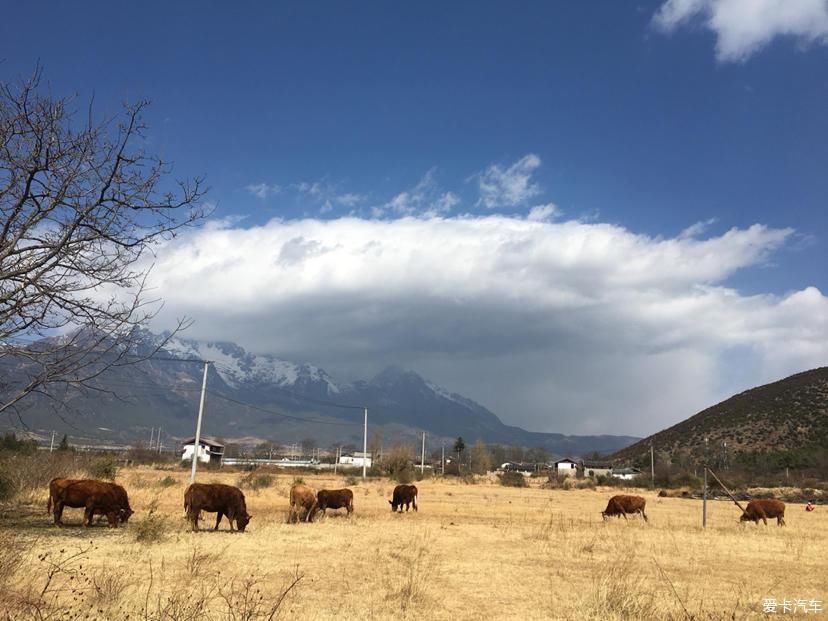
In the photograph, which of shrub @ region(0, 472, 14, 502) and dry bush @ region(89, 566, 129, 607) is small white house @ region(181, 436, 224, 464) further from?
dry bush @ region(89, 566, 129, 607)

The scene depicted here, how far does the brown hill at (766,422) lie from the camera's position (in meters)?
83.9

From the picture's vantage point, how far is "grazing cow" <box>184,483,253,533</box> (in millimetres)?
17609

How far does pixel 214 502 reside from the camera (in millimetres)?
17734

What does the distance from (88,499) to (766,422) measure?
96.5 metres

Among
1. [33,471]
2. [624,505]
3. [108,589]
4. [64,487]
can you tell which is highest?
[64,487]

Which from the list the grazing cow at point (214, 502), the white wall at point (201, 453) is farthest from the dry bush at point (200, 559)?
the white wall at point (201, 453)

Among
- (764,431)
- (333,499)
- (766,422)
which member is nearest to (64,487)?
(333,499)

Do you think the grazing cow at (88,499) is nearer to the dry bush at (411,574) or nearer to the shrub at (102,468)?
the dry bush at (411,574)

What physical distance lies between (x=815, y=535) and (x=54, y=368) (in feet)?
81.2

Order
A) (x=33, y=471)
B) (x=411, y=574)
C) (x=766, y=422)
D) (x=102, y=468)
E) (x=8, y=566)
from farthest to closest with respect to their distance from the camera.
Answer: (x=766, y=422), (x=102, y=468), (x=33, y=471), (x=411, y=574), (x=8, y=566)

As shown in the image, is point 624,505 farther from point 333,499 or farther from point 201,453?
point 201,453

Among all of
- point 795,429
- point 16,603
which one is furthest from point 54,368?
point 795,429

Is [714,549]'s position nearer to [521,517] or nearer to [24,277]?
[521,517]

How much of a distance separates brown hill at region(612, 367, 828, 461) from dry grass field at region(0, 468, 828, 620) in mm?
71451
